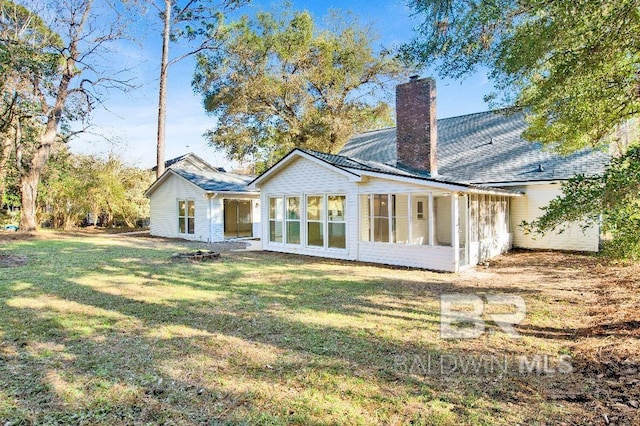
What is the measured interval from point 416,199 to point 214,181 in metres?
10.2

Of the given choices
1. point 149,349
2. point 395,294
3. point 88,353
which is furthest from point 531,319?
point 88,353

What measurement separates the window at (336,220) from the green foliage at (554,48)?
4.96m

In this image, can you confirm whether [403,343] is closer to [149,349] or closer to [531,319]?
[531,319]

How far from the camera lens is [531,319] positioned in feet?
18.7

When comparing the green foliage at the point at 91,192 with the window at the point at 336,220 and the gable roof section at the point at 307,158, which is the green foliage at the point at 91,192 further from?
the window at the point at 336,220

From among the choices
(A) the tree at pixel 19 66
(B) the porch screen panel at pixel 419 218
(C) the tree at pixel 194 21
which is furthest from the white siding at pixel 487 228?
(C) the tree at pixel 194 21

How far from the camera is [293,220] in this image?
528 inches

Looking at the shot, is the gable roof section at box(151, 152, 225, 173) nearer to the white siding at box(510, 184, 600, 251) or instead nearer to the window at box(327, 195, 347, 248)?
the window at box(327, 195, 347, 248)

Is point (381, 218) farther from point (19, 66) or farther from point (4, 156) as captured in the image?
point (4, 156)

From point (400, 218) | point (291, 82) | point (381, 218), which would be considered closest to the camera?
point (381, 218)

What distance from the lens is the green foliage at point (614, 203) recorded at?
12.9 feet

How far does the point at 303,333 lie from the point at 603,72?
19.5 feet

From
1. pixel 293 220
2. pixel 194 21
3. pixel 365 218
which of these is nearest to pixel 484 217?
pixel 365 218

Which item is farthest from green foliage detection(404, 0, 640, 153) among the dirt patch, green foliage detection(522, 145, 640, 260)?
the dirt patch
